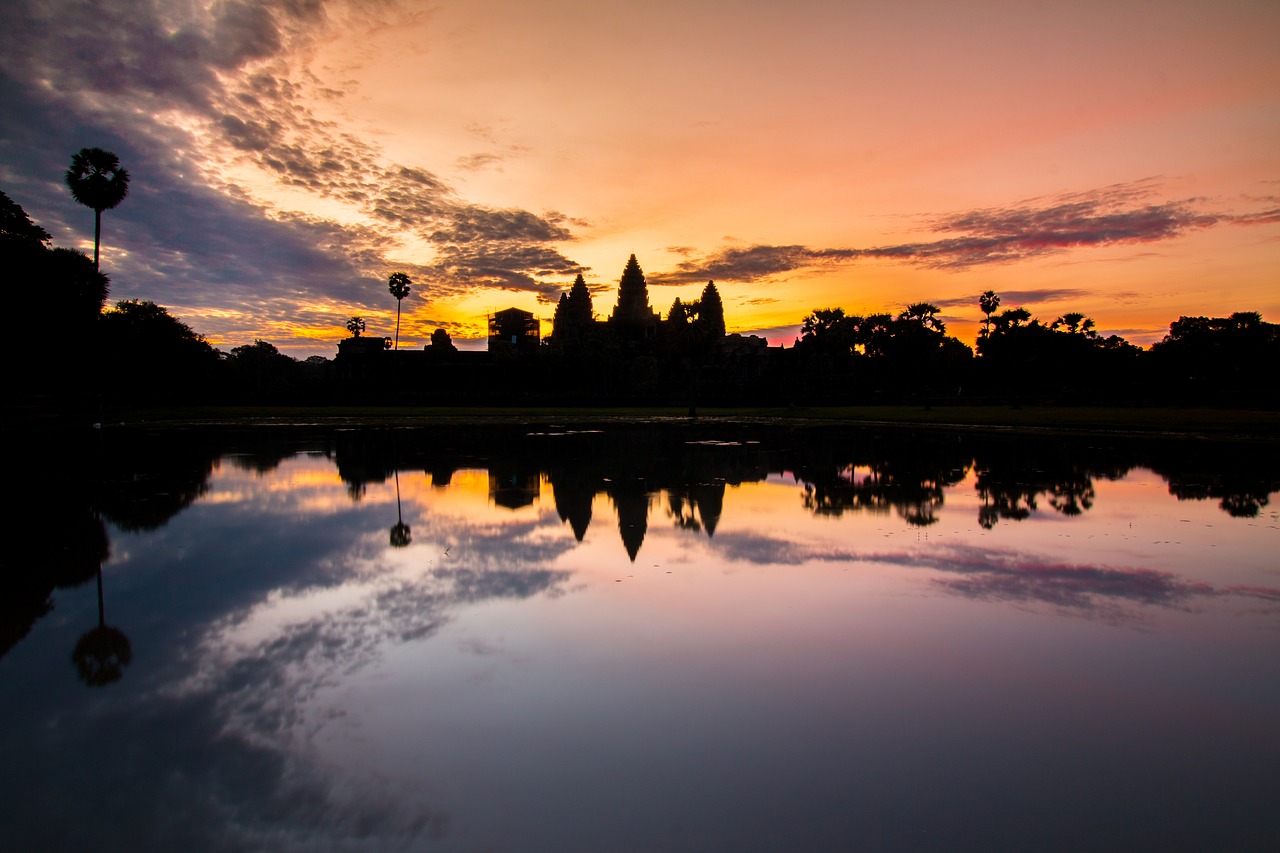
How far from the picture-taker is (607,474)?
15.9 m

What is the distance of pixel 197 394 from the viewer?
205 ft

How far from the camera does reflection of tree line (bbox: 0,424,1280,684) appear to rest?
8.91 meters

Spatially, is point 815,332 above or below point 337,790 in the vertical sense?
above

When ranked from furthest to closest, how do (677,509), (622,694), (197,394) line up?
1. (197,394)
2. (677,509)
3. (622,694)

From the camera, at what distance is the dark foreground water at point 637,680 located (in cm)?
339

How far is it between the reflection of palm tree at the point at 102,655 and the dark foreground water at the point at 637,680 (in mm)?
37

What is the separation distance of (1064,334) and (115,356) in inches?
3668

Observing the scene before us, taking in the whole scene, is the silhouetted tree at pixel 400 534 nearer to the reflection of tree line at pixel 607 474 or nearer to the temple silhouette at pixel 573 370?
the reflection of tree line at pixel 607 474

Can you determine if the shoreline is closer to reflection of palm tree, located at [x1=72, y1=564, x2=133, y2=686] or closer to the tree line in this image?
the tree line

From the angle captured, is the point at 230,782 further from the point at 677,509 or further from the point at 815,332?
the point at 815,332

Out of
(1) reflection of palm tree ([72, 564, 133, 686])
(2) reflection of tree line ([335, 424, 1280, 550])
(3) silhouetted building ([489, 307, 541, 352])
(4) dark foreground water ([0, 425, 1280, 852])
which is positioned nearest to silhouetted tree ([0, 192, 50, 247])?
(2) reflection of tree line ([335, 424, 1280, 550])

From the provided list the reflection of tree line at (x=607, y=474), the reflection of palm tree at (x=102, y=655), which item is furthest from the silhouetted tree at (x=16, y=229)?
the reflection of palm tree at (x=102, y=655)

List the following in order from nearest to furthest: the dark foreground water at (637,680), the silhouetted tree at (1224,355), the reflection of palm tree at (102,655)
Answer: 1. the dark foreground water at (637,680)
2. the reflection of palm tree at (102,655)
3. the silhouetted tree at (1224,355)

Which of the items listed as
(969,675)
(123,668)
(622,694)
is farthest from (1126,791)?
(123,668)
